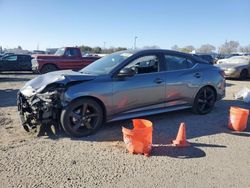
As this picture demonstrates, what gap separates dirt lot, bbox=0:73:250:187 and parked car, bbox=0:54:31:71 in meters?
18.1

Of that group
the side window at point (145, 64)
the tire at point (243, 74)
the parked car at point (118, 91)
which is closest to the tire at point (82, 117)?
the parked car at point (118, 91)

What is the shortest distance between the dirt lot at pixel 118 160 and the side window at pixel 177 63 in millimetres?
1426

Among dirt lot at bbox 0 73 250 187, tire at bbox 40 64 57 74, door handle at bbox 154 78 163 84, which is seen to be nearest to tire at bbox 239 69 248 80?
tire at bbox 40 64 57 74

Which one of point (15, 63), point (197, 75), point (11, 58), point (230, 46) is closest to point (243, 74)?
point (197, 75)

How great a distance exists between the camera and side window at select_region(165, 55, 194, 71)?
23.7ft

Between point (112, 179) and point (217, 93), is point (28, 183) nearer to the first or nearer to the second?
point (112, 179)

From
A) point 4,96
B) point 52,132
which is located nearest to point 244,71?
point 4,96

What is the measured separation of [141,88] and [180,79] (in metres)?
1.18

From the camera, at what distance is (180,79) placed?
7.26 m

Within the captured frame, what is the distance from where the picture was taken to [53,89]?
5.76m

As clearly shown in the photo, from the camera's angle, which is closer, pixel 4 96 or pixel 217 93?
pixel 217 93

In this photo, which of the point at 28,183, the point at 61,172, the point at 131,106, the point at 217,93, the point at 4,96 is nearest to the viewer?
the point at 28,183

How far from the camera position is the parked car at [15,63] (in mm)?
23438

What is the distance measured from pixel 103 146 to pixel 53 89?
139 centimetres
